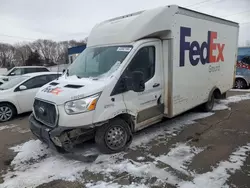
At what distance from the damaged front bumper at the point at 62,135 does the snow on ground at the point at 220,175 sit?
6.09 feet

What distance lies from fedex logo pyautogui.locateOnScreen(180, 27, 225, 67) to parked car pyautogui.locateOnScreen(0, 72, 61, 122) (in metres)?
5.39

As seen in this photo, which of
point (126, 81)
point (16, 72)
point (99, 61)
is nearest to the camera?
point (126, 81)

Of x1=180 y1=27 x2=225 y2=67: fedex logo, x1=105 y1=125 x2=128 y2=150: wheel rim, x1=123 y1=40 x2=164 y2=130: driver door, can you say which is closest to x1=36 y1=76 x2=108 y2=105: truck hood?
x1=123 y1=40 x2=164 y2=130: driver door

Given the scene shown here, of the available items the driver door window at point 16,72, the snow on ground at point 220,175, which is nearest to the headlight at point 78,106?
the snow on ground at point 220,175

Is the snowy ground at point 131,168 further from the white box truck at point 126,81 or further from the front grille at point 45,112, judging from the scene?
the front grille at point 45,112

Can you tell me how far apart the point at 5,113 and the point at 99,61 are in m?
4.48

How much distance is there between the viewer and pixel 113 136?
160 inches

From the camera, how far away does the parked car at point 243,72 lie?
1149 centimetres

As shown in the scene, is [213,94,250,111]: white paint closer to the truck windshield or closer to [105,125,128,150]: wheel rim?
[105,125,128,150]: wheel rim

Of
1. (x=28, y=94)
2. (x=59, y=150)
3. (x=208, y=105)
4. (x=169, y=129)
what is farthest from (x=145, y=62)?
(x=28, y=94)

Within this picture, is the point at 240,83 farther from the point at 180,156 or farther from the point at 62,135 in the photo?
the point at 62,135

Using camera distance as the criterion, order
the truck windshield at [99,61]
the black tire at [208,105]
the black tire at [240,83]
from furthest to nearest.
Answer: the black tire at [240,83] < the black tire at [208,105] < the truck windshield at [99,61]

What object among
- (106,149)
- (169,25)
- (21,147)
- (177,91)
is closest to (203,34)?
(169,25)

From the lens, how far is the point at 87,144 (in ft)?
14.9
